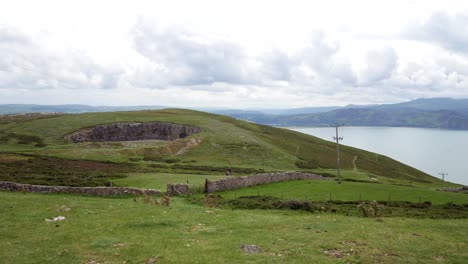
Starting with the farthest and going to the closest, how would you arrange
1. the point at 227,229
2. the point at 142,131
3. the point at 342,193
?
1. the point at 142,131
2. the point at 342,193
3. the point at 227,229

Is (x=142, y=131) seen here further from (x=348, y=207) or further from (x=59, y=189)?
(x=348, y=207)

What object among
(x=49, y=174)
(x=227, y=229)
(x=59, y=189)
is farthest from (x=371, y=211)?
(x=49, y=174)

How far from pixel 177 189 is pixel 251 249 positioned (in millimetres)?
21582

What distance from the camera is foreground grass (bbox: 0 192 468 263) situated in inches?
674

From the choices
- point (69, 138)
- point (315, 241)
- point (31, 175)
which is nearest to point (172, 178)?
point (31, 175)

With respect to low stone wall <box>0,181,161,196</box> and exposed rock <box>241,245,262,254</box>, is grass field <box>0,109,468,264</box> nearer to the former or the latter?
exposed rock <box>241,245,262,254</box>

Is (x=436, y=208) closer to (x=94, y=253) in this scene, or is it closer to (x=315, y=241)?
(x=315, y=241)

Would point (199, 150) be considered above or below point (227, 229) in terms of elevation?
below

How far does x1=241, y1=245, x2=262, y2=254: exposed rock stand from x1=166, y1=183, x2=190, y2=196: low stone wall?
820 inches

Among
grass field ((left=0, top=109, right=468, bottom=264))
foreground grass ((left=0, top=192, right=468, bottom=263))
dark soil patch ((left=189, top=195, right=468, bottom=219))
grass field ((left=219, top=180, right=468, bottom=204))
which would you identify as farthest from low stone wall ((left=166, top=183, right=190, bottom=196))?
foreground grass ((left=0, top=192, right=468, bottom=263))

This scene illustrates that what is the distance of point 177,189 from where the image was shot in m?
38.5

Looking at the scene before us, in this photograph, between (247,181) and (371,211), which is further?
(247,181)

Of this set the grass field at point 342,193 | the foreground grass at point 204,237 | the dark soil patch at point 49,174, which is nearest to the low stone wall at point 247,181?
the grass field at point 342,193

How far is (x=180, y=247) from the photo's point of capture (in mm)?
18234
